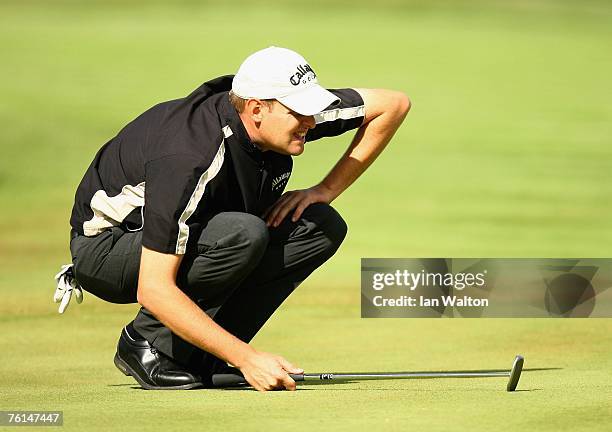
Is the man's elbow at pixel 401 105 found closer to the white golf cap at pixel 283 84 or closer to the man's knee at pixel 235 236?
the white golf cap at pixel 283 84

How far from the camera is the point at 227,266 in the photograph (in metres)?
4.48

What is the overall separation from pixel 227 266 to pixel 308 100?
0.65 metres

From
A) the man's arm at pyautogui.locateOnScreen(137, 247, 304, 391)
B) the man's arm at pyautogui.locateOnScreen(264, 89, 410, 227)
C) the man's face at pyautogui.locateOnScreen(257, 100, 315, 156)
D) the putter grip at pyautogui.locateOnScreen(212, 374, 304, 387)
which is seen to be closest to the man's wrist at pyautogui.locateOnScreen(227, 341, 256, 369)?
the man's arm at pyautogui.locateOnScreen(137, 247, 304, 391)

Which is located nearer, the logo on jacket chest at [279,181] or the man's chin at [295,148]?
the man's chin at [295,148]

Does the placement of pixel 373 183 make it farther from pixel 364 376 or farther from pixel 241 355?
pixel 241 355

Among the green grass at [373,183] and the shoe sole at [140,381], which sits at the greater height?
the shoe sole at [140,381]

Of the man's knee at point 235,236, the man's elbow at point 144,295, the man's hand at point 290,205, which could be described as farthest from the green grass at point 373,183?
the man's hand at point 290,205

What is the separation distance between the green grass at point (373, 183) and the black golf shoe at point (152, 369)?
0.12 meters

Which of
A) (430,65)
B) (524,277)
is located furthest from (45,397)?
(430,65)

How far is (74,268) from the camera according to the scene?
4.76 meters

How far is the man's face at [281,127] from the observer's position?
4.40 meters

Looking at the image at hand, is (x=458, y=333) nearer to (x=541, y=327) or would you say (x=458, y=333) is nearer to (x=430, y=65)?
(x=541, y=327)

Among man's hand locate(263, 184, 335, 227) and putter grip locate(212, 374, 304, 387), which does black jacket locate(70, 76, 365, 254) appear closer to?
man's hand locate(263, 184, 335, 227)

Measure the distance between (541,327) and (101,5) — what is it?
61.3 ft
